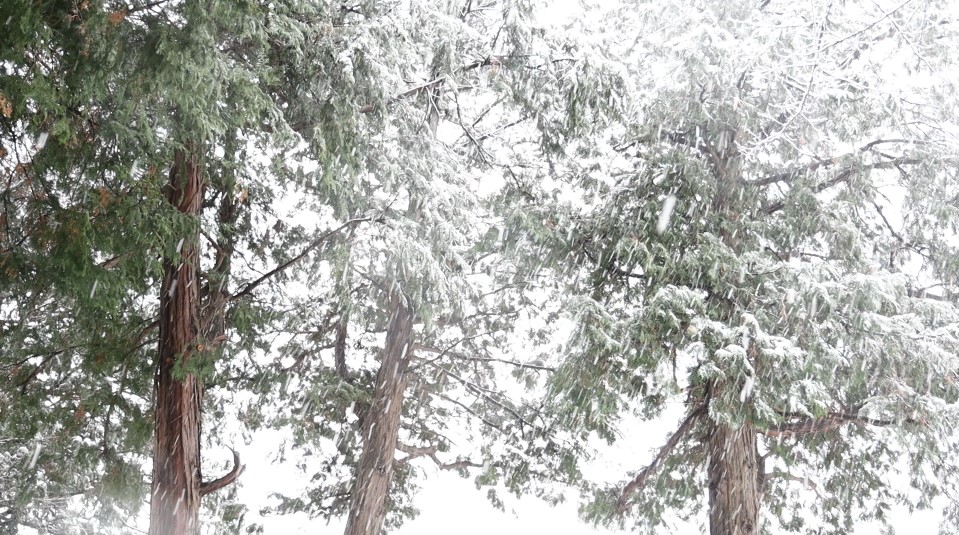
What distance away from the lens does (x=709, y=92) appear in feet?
25.0

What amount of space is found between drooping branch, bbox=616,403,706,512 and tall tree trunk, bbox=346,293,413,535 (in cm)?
291

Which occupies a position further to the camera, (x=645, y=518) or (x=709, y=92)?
(x=645, y=518)

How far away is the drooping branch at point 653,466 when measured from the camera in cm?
859

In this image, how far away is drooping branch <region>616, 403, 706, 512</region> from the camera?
28.2ft

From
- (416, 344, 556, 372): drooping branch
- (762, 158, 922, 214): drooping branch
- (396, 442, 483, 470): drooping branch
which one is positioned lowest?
(396, 442, 483, 470): drooping branch

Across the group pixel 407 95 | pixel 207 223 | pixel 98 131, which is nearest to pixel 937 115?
pixel 407 95

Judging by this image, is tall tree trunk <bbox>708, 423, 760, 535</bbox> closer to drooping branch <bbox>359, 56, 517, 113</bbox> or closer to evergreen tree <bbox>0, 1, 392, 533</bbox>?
drooping branch <bbox>359, 56, 517, 113</bbox>

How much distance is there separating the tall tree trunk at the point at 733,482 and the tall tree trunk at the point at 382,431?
3.81 metres

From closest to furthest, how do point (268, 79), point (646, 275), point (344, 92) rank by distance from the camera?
1. point (268, 79)
2. point (344, 92)
3. point (646, 275)

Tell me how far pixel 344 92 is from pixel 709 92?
3905 millimetres

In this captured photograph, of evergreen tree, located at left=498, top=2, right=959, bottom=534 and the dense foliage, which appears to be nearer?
the dense foliage

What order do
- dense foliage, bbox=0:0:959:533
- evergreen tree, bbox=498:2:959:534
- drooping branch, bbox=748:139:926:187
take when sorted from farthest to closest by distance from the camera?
drooping branch, bbox=748:139:926:187 → evergreen tree, bbox=498:2:959:534 → dense foliage, bbox=0:0:959:533

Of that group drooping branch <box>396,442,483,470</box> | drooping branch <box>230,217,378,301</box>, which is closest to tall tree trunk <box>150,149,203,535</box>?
drooping branch <box>230,217,378,301</box>

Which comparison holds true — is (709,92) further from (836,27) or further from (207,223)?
(207,223)
